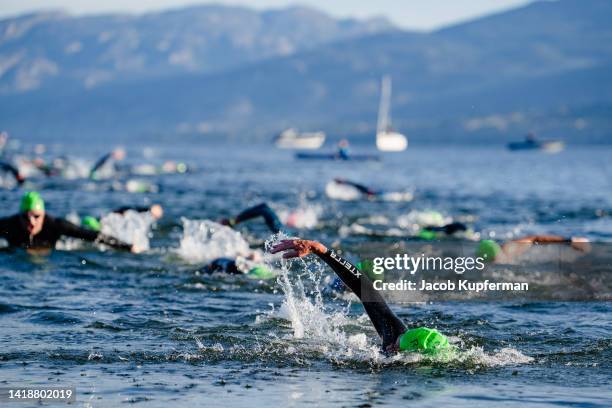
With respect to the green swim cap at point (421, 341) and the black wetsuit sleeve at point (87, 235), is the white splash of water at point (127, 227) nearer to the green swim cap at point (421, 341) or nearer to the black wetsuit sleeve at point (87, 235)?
the black wetsuit sleeve at point (87, 235)

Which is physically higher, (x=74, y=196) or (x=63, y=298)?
(x=74, y=196)

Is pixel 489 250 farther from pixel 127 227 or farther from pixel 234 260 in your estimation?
pixel 127 227

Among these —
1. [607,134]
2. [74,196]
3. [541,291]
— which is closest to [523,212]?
[74,196]

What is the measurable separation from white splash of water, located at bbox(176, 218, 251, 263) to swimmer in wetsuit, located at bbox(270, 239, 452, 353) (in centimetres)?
812

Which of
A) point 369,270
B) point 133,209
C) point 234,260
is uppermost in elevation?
point 133,209

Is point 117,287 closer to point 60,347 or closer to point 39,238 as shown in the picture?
point 39,238

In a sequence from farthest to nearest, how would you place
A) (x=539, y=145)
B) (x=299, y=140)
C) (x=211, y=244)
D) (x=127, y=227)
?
1. (x=299, y=140)
2. (x=539, y=145)
3. (x=127, y=227)
4. (x=211, y=244)

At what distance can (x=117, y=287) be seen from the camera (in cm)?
1655

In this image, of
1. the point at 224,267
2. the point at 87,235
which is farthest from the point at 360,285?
the point at 87,235

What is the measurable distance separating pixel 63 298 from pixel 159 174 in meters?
39.2

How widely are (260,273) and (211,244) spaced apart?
2.84 m

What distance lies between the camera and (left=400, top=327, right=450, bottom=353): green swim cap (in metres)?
11.3

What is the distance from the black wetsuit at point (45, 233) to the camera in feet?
58.9

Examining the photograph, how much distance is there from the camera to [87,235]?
17.9 metres
